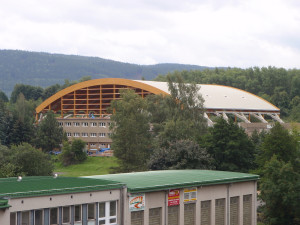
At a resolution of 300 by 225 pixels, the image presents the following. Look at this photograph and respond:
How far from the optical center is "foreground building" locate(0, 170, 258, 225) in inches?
850

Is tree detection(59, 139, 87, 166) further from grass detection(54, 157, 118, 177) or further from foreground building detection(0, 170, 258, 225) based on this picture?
foreground building detection(0, 170, 258, 225)

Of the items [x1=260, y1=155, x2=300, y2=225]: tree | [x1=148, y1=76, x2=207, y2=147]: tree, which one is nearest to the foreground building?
[x1=260, y1=155, x2=300, y2=225]: tree

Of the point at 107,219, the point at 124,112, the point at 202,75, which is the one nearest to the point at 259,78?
the point at 202,75

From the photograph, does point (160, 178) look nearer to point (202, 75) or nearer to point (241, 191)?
point (241, 191)

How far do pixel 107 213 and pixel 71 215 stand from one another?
76.7 inches

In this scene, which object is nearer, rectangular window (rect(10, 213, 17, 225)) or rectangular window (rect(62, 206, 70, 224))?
Result: rectangular window (rect(10, 213, 17, 225))

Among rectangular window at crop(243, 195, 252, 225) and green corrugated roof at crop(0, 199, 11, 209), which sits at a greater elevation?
green corrugated roof at crop(0, 199, 11, 209)

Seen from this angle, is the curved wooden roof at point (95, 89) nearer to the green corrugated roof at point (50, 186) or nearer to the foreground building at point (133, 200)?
the foreground building at point (133, 200)

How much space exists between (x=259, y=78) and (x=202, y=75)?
19585mm

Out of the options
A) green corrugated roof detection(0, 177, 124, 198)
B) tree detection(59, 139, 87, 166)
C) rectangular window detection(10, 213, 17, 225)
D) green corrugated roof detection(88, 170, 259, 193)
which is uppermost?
green corrugated roof detection(0, 177, 124, 198)

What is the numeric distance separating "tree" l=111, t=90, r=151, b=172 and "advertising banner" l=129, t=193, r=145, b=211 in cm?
3034

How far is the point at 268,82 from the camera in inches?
5719

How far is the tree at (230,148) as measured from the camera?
50.2 metres

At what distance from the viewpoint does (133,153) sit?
192ft
